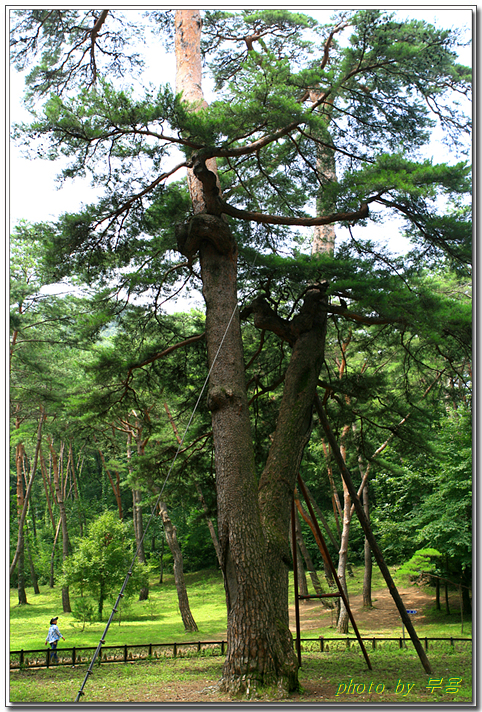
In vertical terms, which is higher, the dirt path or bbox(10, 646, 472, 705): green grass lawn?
bbox(10, 646, 472, 705): green grass lawn

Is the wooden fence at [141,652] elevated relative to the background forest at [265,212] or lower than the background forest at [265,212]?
lower

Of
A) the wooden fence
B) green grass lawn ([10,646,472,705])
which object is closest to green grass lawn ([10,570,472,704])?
green grass lawn ([10,646,472,705])

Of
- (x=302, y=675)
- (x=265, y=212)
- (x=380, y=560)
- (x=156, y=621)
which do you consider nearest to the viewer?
(x=302, y=675)

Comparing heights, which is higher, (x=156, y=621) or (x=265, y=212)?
(x=265, y=212)

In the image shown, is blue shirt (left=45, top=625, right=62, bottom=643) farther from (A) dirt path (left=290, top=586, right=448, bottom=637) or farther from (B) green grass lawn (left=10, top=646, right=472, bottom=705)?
(A) dirt path (left=290, top=586, right=448, bottom=637)

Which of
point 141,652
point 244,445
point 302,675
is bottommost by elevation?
point 141,652

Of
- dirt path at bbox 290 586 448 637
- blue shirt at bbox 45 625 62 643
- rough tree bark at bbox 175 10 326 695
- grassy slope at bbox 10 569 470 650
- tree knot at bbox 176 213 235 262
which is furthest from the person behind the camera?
dirt path at bbox 290 586 448 637

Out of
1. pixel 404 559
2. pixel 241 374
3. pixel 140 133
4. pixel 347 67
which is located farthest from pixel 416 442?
pixel 404 559

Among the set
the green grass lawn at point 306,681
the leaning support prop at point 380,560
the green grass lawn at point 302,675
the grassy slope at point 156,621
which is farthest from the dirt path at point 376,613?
the leaning support prop at point 380,560

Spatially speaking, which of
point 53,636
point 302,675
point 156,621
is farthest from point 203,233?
point 156,621

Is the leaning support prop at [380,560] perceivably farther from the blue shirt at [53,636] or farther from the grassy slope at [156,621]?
the grassy slope at [156,621]

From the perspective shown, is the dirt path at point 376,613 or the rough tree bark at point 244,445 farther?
the dirt path at point 376,613

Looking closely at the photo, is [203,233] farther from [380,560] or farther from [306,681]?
[306,681]
